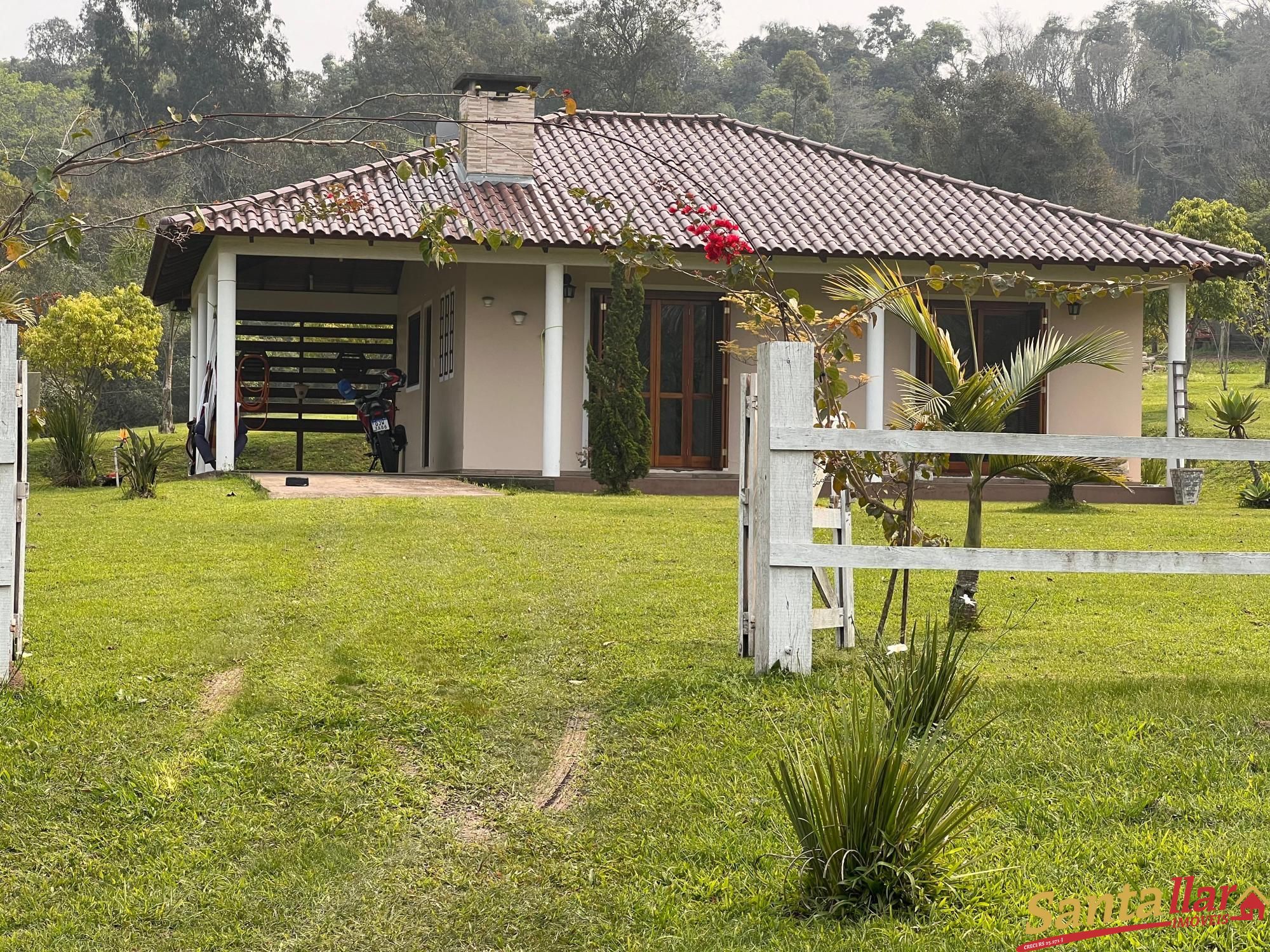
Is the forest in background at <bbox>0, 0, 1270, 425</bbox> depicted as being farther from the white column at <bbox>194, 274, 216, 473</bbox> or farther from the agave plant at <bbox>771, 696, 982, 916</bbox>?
the agave plant at <bbox>771, 696, 982, 916</bbox>

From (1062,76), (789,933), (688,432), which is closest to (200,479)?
(688,432)

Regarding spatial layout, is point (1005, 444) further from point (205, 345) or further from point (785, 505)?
point (205, 345)

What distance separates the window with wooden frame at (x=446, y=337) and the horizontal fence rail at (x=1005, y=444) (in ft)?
44.4

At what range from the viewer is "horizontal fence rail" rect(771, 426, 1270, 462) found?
19.1ft

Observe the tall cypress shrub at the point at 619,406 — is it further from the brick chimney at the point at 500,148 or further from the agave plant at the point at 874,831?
the agave plant at the point at 874,831

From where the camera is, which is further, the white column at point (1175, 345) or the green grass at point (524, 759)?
the white column at point (1175, 345)

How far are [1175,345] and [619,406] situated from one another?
748cm

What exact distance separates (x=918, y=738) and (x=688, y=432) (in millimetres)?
13540

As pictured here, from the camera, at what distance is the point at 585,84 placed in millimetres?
48531

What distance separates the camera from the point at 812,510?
603 centimetres

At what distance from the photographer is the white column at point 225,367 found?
16594 mm

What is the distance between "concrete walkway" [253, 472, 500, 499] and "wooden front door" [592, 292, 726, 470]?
2.89m

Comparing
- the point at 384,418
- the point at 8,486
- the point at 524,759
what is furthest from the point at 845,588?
the point at 384,418

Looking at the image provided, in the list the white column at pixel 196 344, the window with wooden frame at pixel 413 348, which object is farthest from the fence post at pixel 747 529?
the white column at pixel 196 344
